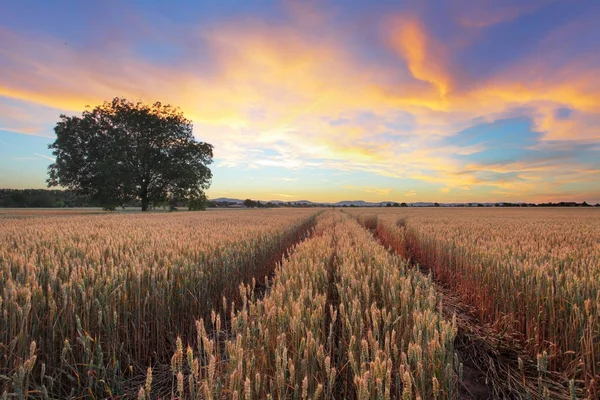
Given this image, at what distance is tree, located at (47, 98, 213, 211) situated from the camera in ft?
99.6

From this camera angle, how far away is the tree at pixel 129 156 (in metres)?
30.4

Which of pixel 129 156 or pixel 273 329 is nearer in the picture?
pixel 273 329

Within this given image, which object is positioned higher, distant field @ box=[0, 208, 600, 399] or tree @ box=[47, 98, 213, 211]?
tree @ box=[47, 98, 213, 211]

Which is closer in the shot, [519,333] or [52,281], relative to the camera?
A: [52,281]

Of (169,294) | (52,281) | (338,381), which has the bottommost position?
(338,381)

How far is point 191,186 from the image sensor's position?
1401 inches

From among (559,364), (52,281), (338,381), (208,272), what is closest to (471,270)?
(559,364)

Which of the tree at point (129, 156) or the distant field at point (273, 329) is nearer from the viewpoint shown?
the distant field at point (273, 329)

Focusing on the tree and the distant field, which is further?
the tree

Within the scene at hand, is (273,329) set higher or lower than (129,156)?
lower

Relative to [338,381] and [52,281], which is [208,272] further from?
[338,381]

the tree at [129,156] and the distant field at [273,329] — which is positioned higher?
the tree at [129,156]

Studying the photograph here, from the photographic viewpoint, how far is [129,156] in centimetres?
3250

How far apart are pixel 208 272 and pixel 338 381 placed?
9.77 ft
